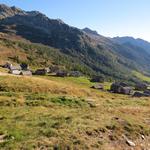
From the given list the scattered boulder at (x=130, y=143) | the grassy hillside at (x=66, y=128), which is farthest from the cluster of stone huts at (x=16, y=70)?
the scattered boulder at (x=130, y=143)

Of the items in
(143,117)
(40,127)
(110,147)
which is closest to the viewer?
(110,147)

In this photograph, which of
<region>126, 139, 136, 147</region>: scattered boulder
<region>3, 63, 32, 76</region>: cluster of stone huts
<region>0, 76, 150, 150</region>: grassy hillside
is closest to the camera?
<region>0, 76, 150, 150</region>: grassy hillside

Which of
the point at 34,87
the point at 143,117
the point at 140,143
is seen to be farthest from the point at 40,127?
the point at 34,87

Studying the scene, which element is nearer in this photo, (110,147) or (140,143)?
(110,147)

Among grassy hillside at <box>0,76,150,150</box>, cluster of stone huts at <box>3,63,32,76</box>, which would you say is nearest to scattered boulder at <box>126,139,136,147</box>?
grassy hillside at <box>0,76,150,150</box>

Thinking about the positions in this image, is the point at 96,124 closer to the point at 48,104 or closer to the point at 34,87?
the point at 48,104

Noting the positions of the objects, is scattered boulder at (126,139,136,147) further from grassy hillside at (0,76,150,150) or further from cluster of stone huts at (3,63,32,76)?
cluster of stone huts at (3,63,32,76)

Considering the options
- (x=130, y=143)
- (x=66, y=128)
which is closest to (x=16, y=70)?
(x=66, y=128)

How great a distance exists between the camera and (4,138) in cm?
1961

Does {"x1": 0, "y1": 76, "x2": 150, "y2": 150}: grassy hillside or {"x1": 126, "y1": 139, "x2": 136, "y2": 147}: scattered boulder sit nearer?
{"x1": 0, "y1": 76, "x2": 150, "y2": 150}: grassy hillside

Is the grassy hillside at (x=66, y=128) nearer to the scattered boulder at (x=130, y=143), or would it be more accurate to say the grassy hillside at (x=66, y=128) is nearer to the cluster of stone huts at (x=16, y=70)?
the scattered boulder at (x=130, y=143)

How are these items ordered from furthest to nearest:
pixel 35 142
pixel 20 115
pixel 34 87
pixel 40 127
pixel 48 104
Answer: pixel 34 87
pixel 48 104
pixel 20 115
pixel 40 127
pixel 35 142

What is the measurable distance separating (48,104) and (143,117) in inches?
382

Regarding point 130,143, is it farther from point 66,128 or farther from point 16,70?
point 16,70
